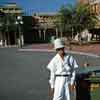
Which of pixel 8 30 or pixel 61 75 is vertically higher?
pixel 61 75

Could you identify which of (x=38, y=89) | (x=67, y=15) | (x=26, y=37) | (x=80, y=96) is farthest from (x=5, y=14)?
(x=80, y=96)

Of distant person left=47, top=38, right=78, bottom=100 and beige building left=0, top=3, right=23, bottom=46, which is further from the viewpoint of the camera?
beige building left=0, top=3, right=23, bottom=46

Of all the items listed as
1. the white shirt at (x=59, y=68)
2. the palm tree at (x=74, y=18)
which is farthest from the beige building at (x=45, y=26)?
the white shirt at (x=59, y=68)

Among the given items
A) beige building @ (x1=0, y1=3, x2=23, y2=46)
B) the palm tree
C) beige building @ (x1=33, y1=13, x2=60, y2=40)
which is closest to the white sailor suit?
the palm tree

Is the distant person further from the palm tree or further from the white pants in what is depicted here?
the palm tree

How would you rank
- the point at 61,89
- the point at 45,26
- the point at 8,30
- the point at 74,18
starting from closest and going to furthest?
the point at 61,89 < the point at 74,18 < the point at 8,30 < the point at 45,26

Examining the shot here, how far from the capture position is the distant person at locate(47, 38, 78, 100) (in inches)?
299

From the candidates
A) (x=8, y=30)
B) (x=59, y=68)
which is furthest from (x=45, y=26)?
(x=59, y=68)

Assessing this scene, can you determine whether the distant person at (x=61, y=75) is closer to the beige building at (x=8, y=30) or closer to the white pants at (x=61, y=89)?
the white pants at (x=61, y=89)

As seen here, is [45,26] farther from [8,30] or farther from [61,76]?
[61,76]

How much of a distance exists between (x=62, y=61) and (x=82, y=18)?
55694 millimetres

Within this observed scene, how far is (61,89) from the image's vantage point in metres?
7.61

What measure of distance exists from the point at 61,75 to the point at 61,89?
23 centimetres

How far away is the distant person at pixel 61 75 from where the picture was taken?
25.0 feet
